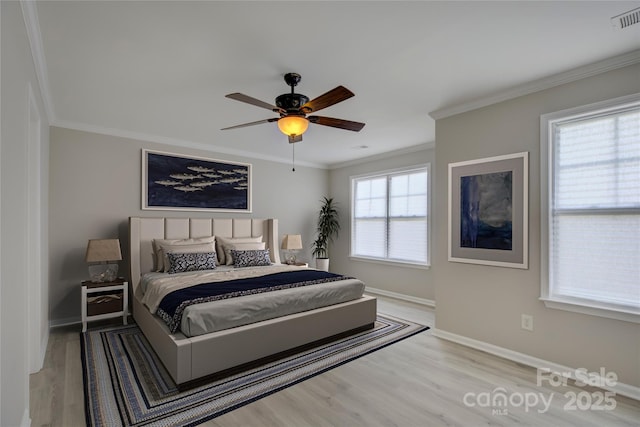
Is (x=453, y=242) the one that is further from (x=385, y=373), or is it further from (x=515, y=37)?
(x=515, y=37)

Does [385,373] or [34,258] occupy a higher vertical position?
[34,258]

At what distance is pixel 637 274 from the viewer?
241 cm

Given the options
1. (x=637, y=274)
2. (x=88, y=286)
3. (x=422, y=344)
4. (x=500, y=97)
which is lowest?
(x=422, y=344)

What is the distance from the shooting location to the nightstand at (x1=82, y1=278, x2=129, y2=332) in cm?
372

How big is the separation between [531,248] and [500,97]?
1495mm

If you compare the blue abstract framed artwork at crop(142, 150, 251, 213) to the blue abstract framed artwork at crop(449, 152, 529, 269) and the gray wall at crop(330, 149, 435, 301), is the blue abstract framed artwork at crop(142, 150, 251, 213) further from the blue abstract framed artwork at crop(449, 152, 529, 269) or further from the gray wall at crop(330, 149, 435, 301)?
the blue abstract framed artwork at crop(449, 152, 529, 269)

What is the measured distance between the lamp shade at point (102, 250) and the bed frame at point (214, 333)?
313mm

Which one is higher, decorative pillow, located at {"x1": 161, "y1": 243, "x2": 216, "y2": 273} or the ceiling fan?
the ceiling fan

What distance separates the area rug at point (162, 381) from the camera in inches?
85.4

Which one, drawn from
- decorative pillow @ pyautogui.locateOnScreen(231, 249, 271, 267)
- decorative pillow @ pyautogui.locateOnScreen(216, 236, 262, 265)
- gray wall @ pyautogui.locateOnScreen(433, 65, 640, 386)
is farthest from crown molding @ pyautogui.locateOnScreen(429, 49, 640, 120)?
decorative pillow @ pyautogui.locateOnScreen(216, 236, 262, 265)

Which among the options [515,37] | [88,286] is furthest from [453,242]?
[88,286]

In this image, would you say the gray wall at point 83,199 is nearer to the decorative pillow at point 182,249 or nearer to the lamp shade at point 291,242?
the decorative pillow at point 182,249

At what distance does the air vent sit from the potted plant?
4.97 meters

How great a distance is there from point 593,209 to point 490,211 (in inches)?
31.6
